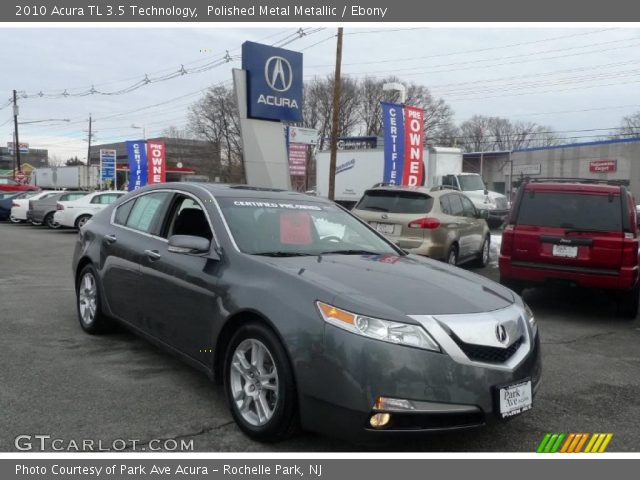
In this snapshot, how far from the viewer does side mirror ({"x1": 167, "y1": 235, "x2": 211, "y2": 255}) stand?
13.4 ft

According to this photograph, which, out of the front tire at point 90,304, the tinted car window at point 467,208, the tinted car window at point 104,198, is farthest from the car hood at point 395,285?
the tinted car window at point 104,198

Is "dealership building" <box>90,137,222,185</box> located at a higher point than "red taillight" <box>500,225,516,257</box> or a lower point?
higher

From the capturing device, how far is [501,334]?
336 cm

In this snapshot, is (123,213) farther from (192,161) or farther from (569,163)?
(192,161)

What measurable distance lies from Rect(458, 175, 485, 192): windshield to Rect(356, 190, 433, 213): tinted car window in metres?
14.6

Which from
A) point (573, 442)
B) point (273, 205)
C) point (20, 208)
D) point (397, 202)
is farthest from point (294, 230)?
point (20, 208)

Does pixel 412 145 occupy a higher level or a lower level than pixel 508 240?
higher

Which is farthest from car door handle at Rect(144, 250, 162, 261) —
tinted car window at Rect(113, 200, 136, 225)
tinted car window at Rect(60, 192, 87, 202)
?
tinted car window at Rect(60, 192, 87, 202)

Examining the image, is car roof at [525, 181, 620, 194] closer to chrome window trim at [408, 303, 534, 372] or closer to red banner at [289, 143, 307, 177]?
chrome window trim at [408, 303, 534, 372]

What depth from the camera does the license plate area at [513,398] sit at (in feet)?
10.4

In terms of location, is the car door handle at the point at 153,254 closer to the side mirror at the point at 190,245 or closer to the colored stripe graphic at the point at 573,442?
the side mirror at the point at 190,245

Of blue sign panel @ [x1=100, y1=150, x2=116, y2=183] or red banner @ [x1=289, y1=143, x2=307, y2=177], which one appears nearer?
red banner @ [x1=289, y1=143, x2=307, y2=177]

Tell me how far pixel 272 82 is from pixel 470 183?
1464 centimetres

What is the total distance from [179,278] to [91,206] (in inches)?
699
